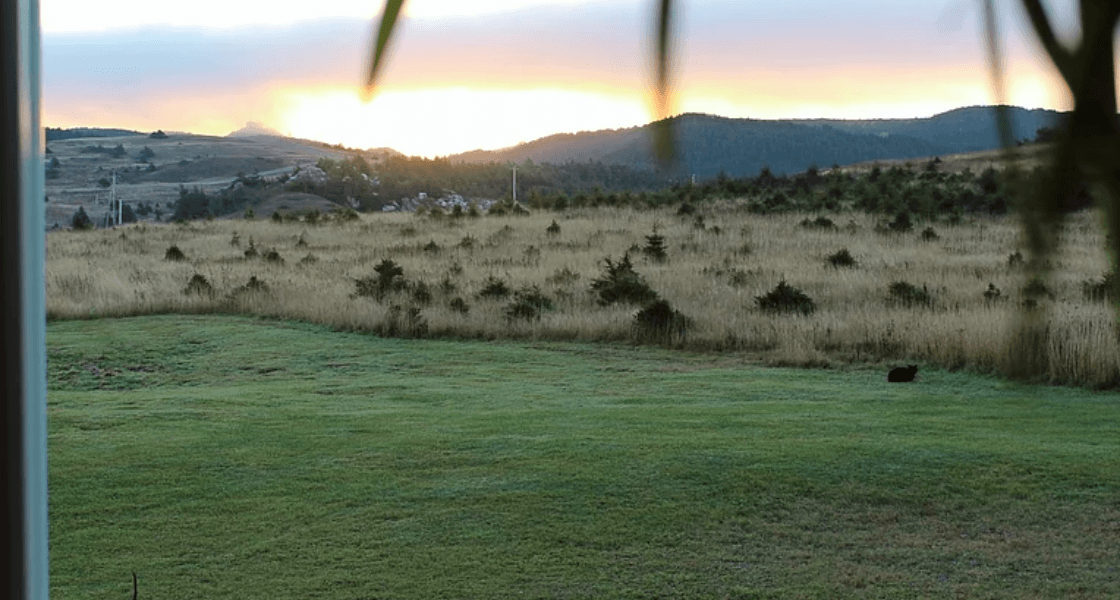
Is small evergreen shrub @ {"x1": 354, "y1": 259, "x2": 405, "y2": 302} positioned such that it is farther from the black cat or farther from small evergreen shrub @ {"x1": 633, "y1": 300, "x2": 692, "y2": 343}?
the black cat

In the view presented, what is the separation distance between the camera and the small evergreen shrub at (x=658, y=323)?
11688mm

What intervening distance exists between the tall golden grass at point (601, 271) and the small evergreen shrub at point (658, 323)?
0.11 metres

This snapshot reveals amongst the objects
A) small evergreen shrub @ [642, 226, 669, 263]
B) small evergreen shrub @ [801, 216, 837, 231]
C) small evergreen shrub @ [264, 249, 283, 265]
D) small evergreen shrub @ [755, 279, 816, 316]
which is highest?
small evergreen shrub @ [801, 216, 837, 231]

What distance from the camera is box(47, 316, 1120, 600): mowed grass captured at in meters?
3.61

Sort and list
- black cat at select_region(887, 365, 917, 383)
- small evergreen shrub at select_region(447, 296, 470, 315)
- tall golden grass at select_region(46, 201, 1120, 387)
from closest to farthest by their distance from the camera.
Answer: black cat at select_region(887, 365, 917, 383) → tall golden grass at select_region(46, 201, 1120, 387) → small evergreen shrub at select_region(447, 296, 470, 315)

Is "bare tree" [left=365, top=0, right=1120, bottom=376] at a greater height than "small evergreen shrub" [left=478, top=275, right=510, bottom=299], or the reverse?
"bare tree" [left=365, top=0, right=1120, bottom=376]

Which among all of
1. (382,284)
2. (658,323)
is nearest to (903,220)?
(658,323)

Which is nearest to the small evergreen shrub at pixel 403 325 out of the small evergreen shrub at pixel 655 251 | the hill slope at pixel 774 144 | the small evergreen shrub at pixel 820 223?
the small evergreen shrub at pixel 655 251

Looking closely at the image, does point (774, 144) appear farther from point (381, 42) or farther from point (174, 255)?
point (174, 255)

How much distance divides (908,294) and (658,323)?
10.6ft

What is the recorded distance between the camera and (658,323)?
11820 millimetres

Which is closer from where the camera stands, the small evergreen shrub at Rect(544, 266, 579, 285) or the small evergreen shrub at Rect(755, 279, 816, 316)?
the small evergreen shrub at Rect(755, 279, 816, 316)

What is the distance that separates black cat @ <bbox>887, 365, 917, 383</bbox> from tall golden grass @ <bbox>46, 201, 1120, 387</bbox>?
0.63m

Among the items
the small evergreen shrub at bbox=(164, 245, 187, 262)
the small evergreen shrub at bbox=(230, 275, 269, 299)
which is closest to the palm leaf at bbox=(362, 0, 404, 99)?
the small evergreen shrub at bbox=(230, 275, 269, 299)
